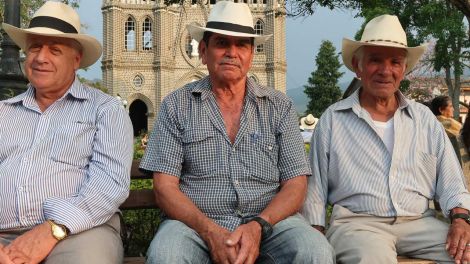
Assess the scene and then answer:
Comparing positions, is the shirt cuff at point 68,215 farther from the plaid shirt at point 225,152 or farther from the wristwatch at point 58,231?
the plaid shirt at point 225,152

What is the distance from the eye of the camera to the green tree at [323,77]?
212 feet

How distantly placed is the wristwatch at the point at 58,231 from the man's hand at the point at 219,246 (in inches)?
29.0

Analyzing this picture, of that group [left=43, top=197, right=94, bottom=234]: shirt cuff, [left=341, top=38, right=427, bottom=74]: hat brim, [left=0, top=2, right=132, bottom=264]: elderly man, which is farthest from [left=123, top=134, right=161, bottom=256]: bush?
[left=341, top=38, right=427, bottom=74]: hat brim

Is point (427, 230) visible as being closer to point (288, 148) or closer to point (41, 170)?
point (288, 148)

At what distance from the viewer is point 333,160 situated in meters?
3.92

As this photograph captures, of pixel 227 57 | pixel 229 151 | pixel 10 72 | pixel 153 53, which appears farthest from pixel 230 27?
pixel 153 53

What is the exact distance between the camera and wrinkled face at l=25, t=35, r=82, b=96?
3611 millimetres

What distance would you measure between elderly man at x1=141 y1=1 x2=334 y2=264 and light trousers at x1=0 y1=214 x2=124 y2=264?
0.29 meters

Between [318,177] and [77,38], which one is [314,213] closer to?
[318,177]

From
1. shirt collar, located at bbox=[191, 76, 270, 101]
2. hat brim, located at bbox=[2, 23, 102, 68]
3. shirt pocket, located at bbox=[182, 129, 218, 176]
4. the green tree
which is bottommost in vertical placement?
the green tree

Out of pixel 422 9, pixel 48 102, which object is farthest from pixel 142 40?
pixel 48 102

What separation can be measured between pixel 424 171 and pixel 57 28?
2461 millimetres

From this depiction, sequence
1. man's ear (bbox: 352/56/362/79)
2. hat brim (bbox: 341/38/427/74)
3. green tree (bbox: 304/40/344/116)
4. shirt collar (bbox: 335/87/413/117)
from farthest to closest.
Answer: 1. green tree (bbox: 304/40/344/116)
2. man's ear (bbox: 352/56/362/79)
3. shirt collar (bbox: 335/87/413/117)
4. hat brim (bbox: 341/38/427/74)

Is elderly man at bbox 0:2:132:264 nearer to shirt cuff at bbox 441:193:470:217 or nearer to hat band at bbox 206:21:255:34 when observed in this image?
hat band at bbox 206:21:255:34
